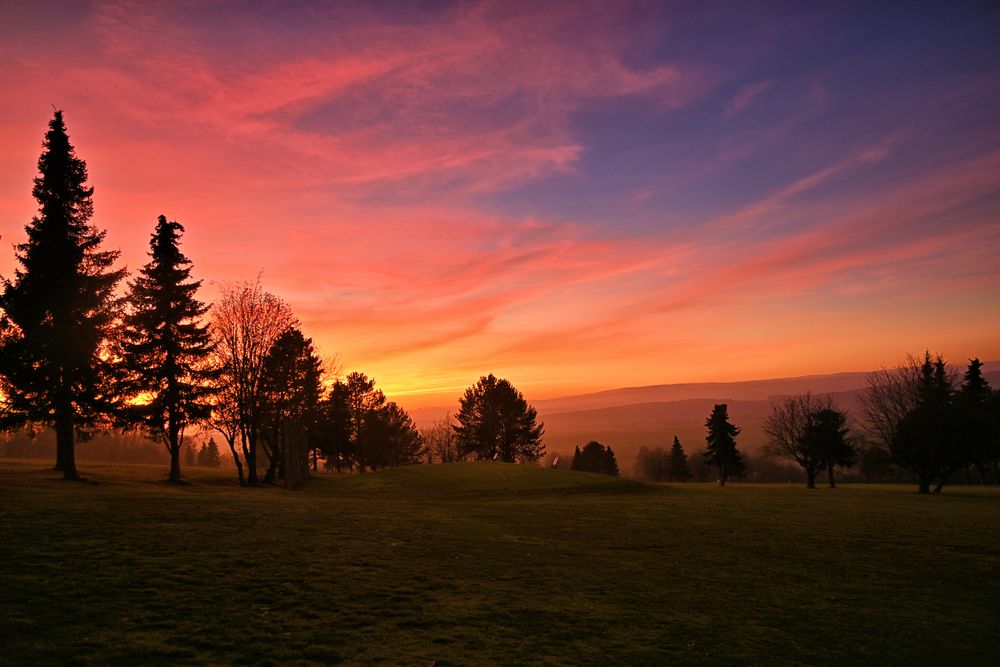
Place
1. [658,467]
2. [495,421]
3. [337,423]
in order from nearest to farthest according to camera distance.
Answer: [337,423]
[495,421]
[658,467]

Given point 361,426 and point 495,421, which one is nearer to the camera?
point 361,426

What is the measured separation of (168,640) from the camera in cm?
795

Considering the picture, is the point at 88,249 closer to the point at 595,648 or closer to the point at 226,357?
the point at 226,357

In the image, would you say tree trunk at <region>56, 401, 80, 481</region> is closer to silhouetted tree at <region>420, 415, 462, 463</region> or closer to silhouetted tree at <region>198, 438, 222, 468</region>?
silhouetted tree at <region>420, 415, 462, 463</region>

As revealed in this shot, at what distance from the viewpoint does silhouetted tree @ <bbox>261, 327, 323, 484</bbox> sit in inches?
1804

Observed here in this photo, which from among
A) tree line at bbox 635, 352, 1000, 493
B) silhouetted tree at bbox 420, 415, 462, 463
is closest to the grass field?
tree line at bbox 635, 352, 1000, 493

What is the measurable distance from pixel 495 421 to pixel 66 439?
2406 inches

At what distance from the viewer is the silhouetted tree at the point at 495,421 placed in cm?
8500

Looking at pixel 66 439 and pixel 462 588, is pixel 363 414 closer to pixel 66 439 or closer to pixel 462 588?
pixel 66 439

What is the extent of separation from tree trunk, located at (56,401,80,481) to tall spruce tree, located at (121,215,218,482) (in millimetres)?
6542

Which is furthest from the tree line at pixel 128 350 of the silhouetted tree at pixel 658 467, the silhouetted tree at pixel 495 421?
the silhouetted tree at pixel 658 467

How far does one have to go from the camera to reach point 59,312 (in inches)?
1190

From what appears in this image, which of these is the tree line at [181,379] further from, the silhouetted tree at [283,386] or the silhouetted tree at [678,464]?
the silhouetted tree at [678,464]

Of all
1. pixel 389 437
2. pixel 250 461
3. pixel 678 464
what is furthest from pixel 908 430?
pixel 389 437
